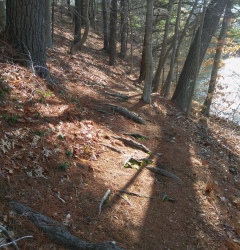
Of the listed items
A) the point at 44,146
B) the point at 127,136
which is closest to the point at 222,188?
the point at 127,136

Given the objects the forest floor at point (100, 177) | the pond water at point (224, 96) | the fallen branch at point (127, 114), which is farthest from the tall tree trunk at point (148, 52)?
the pond water at point (224, 96)

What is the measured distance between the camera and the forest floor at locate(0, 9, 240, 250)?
10.6 feet

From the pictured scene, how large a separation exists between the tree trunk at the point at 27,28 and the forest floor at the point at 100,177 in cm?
52

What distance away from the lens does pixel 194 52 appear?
34.4ft

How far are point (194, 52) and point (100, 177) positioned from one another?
8.22 metres

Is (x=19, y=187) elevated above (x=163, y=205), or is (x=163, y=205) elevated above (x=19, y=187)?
(x=19, y=187)

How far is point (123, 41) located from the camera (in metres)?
20.6

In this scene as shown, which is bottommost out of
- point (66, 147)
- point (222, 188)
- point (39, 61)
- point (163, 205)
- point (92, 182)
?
point (222, 188)

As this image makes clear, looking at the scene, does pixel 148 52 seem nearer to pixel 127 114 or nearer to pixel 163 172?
pixel 127 114

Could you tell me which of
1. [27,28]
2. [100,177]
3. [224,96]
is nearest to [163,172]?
[100,177]

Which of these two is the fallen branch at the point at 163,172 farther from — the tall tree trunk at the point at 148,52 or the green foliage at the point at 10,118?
the tall tree trunk at the point at 148,52

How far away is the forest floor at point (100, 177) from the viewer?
127 inches

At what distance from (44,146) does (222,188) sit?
4.10m

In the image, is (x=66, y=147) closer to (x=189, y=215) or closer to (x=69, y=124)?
(x=69, y=124)
